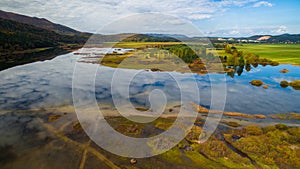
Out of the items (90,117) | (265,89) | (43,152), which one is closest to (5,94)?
(90,117)

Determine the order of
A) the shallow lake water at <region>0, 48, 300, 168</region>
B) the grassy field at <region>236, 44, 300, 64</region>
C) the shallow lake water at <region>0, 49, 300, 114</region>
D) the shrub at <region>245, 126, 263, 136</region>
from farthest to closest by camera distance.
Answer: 1. the grassy field at <region>236, 44, 300, 64</region>
2. the shallow lake water at <region>0, 49, 300, 114</region>
3. the shrub at <region>245, 126, 263, 136</region>
4. the shallow lake water at <region>0, 48, 300, 168</region>

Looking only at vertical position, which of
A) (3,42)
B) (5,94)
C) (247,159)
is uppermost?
(3,42)

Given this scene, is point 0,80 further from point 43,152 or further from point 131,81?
point 43,152

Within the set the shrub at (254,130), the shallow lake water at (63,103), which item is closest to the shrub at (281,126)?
the shrub at (254,130)

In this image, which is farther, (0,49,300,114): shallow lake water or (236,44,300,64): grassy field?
(236,44,300,64): grassy field

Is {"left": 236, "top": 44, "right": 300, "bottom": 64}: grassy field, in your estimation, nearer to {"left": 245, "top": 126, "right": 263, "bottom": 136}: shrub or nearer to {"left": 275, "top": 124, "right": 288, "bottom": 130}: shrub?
{"left": 275, "top": 124, "right": 288, "bottom": 130}: shrub

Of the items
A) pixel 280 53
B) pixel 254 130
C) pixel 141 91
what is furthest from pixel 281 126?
pixel 280 53

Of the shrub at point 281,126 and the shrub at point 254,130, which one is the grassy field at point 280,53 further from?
the shrub at point 254,130

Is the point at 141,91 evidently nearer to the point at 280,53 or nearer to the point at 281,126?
the point at 281,126

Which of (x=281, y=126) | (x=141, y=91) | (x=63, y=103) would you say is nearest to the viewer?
(x=281, y=126)

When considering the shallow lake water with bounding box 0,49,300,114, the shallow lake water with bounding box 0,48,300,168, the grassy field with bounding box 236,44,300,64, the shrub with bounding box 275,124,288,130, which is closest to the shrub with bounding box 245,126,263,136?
the shrub with bounding box 275,124,288,130

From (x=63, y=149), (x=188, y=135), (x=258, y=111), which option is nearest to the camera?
(x=63, y=149)
